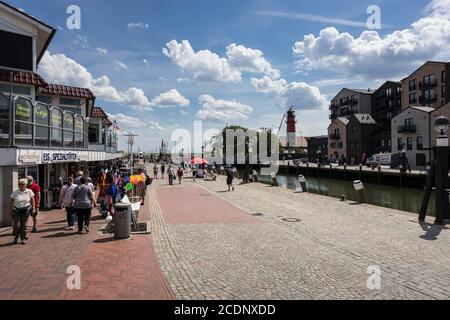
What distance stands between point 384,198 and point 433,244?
24.9 metres

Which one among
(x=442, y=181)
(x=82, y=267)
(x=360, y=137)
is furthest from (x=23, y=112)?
(x=360, y=137)

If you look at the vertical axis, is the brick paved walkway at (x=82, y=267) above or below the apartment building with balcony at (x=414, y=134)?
below

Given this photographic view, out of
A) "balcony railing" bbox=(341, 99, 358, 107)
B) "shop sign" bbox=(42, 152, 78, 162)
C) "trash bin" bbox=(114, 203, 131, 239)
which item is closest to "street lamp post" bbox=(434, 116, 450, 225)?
"trash bin" bbox=(114, 203, 131, 239)

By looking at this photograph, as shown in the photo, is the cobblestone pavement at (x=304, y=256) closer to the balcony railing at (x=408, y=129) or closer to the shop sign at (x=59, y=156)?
the shop sign at (x=59, y=156)

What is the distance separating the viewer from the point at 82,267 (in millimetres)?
7402

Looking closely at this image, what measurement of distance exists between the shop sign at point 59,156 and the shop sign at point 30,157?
509 millimetres

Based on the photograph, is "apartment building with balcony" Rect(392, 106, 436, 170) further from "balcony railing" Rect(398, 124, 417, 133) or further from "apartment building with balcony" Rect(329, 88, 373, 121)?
"apartment building with balcony" Rect(329, 88, 373, 121)

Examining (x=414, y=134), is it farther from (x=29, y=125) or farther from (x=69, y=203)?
(x=69, y=203)

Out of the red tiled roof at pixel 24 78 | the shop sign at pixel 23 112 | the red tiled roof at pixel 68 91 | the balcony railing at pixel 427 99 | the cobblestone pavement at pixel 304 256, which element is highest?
the balcony railing at pixel 427 99

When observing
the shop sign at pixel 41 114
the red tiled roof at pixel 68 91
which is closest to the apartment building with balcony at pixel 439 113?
the red tiled roof at pixel 68 91

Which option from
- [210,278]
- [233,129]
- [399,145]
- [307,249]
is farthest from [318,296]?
[233,129]

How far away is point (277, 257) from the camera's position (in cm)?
855

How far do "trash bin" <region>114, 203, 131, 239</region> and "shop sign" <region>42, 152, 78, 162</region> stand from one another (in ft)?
15.6

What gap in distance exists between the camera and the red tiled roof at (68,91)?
75.2 ft
